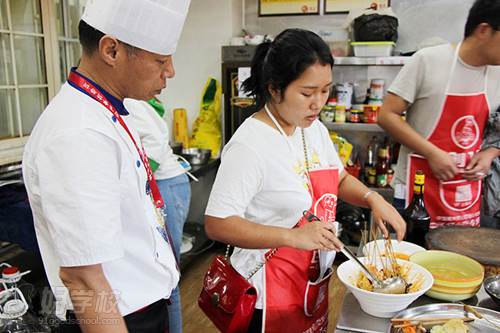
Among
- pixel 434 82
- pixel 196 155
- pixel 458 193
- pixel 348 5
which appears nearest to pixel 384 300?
pixel 458 193

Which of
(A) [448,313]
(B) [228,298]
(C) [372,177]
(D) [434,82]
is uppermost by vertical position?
(D) [434,82]

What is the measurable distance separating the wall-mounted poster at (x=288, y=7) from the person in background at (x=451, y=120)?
6.31 feet

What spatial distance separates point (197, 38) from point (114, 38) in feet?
9.41

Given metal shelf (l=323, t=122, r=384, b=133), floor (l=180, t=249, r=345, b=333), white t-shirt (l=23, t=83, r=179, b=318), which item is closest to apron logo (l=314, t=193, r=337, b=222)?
white t-shirt (l=23, t=83, r=179, b=318)

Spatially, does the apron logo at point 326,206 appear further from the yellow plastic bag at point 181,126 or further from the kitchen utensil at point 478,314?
the yellow plastic bag at point 181,126

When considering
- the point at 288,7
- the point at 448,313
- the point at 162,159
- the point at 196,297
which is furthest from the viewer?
the point at 288,7

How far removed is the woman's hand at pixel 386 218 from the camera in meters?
1.32

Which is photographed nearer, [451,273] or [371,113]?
[451,273]

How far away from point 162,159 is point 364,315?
61.5 inches

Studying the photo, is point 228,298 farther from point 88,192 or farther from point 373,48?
point 373,48

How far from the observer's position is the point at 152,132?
2.21 metres

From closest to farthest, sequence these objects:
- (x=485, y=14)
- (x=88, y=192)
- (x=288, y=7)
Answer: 1. (x=88, y=192)
2. (x=485, y=14)
3. (x=288, y=7)

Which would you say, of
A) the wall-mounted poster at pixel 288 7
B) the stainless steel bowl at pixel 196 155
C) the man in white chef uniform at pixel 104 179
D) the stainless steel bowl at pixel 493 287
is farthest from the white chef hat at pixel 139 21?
the wall-mounted poster at pixel 288 7

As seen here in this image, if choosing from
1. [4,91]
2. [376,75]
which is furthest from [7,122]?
[376,75]
